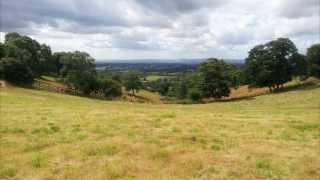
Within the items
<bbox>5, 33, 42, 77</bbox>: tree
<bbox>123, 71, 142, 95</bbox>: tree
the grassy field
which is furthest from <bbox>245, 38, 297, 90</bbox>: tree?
the grassy field

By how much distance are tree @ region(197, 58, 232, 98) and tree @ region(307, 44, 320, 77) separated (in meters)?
16.7

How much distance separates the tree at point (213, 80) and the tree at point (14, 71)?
106 feet

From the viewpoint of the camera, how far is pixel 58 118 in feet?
84.9

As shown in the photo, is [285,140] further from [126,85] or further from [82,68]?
[126,85]

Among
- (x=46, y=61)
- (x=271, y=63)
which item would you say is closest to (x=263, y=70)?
(x=271, y=63)

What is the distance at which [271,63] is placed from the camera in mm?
74938

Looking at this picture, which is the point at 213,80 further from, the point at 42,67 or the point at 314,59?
the point at 42,67

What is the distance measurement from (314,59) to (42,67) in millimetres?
66189

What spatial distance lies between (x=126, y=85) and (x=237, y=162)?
107 meters

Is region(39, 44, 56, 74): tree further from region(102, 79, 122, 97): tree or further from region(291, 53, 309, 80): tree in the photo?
region(291, 53, 309, 80): tree

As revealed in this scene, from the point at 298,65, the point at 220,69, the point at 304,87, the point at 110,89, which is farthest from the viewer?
the point at 110,89

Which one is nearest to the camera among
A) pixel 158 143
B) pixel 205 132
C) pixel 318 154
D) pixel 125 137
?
pixel 318 154

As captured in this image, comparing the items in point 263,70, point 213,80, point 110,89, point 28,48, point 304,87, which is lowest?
point 110,89

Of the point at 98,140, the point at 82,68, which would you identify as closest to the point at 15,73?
the point at 82,68
